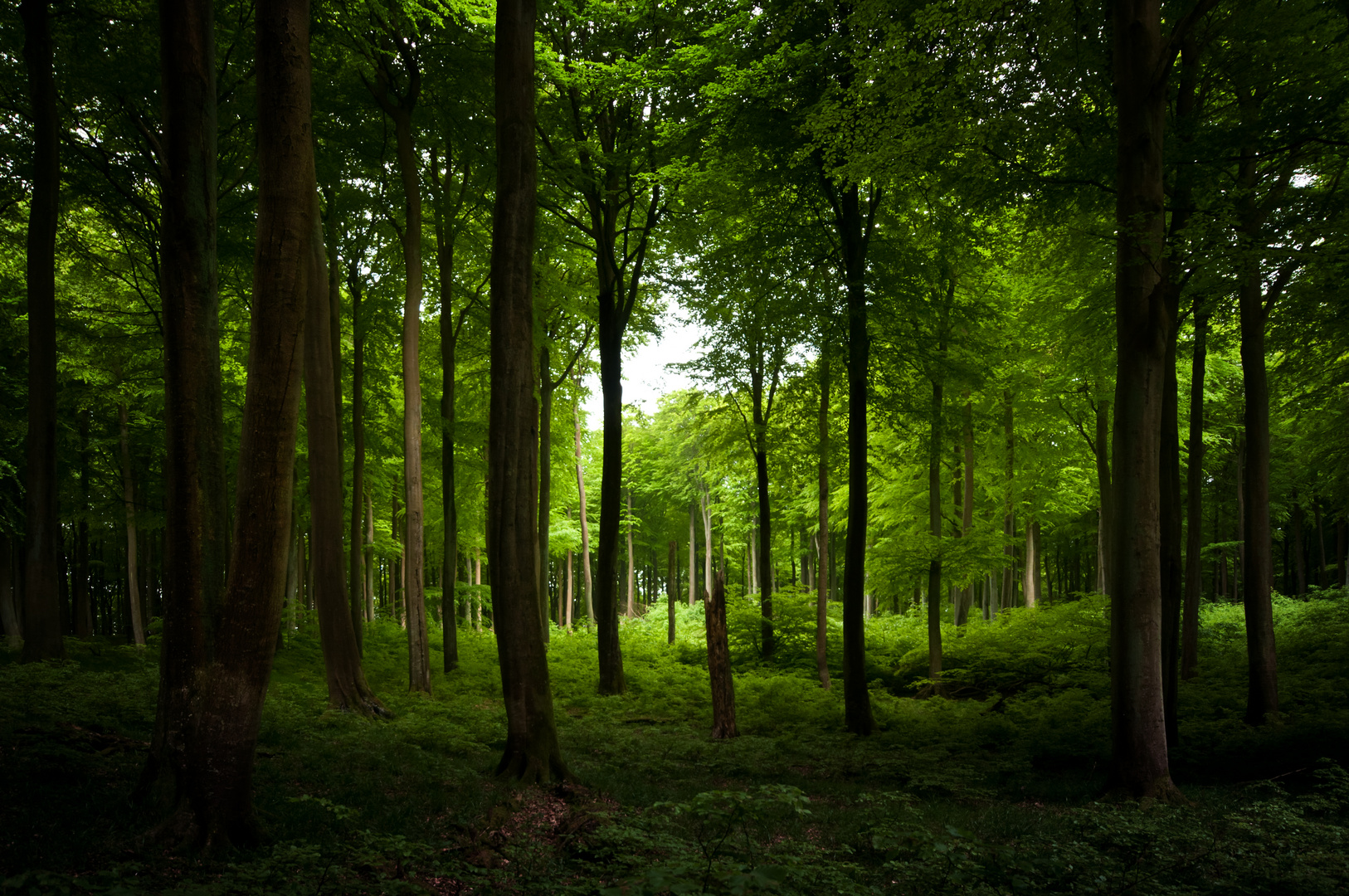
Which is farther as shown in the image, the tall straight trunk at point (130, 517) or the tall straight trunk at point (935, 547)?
the tall straight trunk at point (130, 517)

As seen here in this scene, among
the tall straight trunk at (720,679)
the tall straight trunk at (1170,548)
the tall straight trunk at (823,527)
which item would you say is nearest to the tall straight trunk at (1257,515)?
the tall straight trunk at (1170,548)

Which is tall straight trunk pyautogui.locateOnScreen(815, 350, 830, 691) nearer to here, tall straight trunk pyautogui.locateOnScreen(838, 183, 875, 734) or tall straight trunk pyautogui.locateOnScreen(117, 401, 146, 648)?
tall straight trunk pyautogui.locateOnScreen(838, 183, 875, 734)

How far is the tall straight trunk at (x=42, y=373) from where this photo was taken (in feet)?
35.2

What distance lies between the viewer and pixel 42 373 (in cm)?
1105

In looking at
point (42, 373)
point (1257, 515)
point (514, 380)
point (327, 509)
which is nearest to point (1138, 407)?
point (1257, 515)

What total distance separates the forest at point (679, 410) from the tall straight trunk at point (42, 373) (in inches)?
2.5

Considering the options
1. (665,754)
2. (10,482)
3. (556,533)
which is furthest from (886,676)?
(10,482)

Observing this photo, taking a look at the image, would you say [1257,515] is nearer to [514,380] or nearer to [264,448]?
[514,380]

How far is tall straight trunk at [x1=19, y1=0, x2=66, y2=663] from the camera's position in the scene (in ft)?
35.2

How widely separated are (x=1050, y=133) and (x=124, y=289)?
21214 mm

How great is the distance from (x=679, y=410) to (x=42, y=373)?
14253 millimetres

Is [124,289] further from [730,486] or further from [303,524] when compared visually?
[730,486]

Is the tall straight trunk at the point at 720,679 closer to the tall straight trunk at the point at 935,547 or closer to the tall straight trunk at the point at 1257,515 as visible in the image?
the tall straight trunk at the point at 935,547

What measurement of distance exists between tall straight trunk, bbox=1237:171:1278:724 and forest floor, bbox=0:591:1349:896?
20.4 inches
